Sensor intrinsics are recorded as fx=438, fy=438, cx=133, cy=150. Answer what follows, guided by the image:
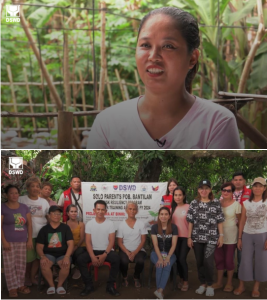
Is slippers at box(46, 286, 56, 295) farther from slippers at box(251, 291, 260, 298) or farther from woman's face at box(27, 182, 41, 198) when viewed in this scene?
slippers at box(251, 291, 260, 298)

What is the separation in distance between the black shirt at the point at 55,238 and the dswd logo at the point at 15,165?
1.36ft

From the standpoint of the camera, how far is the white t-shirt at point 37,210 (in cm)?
286

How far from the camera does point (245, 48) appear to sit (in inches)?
141

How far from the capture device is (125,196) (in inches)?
110

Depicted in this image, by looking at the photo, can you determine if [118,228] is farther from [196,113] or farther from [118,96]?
[118,96]

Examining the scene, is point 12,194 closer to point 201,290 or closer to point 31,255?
point 31,255

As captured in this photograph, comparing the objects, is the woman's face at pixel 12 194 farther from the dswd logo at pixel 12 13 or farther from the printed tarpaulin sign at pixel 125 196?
the dswd logo at pixel 12 13

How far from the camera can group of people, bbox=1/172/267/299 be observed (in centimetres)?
Answer: 278

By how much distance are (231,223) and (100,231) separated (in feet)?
2.77

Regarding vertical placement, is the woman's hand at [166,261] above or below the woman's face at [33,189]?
below

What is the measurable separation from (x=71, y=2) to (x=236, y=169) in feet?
6.98

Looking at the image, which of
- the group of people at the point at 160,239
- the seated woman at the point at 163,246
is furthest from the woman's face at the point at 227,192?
the seated woman at the point at 163,246

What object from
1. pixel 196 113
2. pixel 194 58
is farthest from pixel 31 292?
pixel 194 58

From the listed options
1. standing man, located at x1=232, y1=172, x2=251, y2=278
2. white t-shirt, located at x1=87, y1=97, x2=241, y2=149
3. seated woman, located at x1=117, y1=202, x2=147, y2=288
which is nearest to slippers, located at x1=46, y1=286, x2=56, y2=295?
seated woman, located at x1=117, y1=202, x2=147, y2=288
